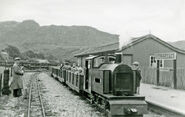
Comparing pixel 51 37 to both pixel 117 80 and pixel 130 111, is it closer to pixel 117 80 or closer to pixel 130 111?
pixel 117 80

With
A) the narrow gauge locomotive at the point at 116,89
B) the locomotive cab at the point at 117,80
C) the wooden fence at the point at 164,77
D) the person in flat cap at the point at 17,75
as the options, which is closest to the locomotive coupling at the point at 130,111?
the narrow gauge locomotive at the point at 116,89

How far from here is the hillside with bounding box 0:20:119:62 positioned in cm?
13905

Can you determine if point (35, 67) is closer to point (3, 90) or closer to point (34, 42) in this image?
point (3, 90)

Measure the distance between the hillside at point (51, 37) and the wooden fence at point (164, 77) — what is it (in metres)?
107

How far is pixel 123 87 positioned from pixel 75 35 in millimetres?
151241

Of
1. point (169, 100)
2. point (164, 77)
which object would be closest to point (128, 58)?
point (164, 77)

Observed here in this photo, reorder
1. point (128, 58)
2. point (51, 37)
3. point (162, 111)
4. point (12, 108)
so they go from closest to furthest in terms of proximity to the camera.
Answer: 1. point (162, 111)
2. point (12, 108)
3. point (128, 58)
4. point (51, 37)

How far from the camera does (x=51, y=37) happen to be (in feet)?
505

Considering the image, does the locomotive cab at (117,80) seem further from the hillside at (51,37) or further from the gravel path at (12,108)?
the hillside at (51,37)

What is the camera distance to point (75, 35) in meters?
160

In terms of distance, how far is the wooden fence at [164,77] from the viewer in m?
17.7

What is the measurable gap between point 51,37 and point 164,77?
13756 cm

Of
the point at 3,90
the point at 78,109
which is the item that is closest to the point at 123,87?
the point at 78,109

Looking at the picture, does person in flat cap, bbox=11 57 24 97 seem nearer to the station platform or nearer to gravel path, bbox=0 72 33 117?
gravel path, bbox=0 72 33 117
